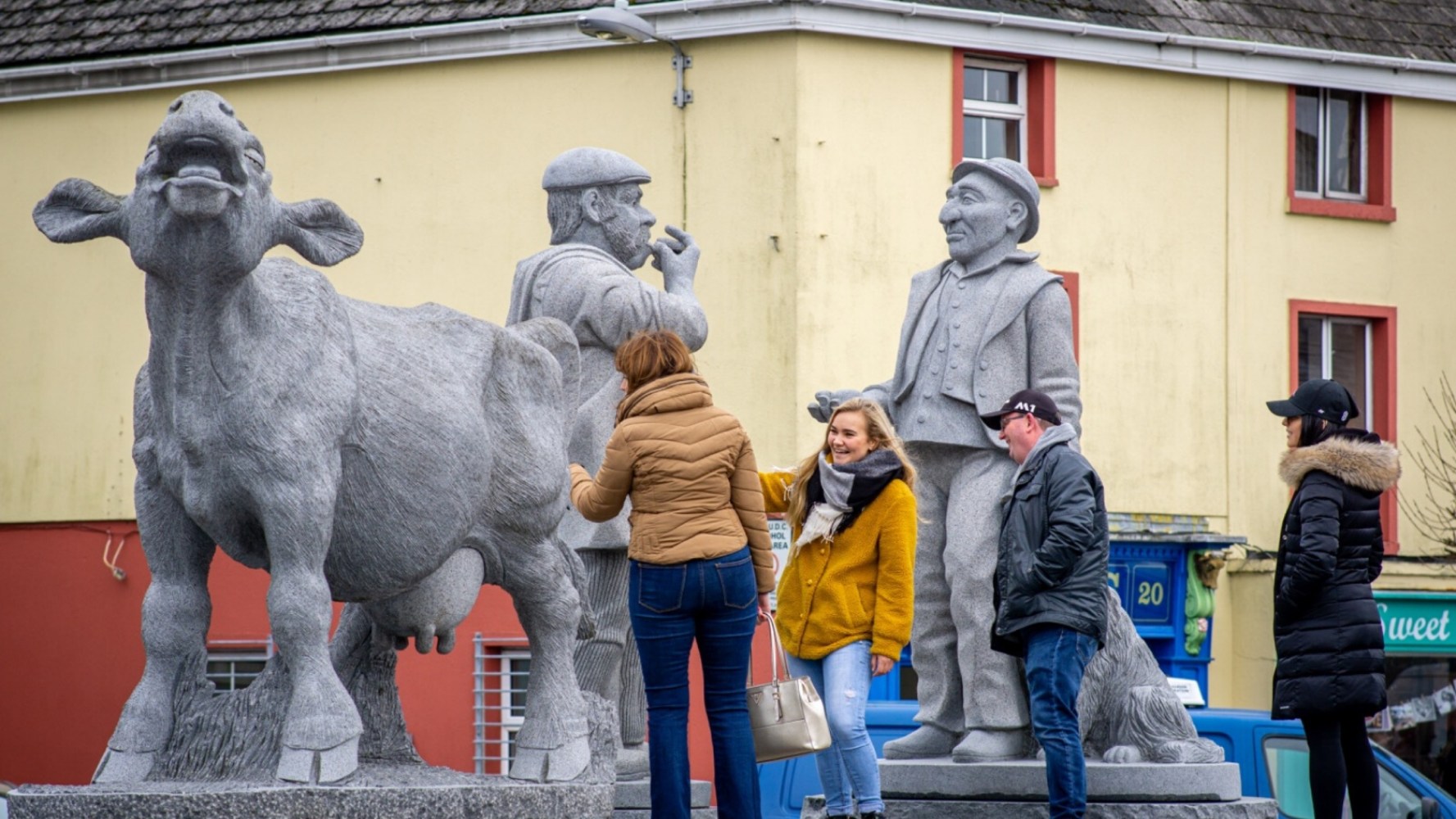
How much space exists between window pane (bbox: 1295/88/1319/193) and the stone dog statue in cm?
1631

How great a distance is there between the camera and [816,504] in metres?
8.40

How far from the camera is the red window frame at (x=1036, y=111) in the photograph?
22.1m

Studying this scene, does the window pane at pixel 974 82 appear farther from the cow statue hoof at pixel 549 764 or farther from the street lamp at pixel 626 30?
the cow statue hoof at pixel 549 764

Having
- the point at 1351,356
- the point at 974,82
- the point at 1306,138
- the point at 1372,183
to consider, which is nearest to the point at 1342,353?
the point at 1351,356

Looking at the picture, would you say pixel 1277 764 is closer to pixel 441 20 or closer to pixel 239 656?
pixel 441 20

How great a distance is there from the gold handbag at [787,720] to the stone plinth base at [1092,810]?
0.81 meters

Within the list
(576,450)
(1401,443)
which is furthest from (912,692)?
(576,450)

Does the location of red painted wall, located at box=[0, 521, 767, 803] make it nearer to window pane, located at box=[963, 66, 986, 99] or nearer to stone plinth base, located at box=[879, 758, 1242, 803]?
window pane, located at box=[963, 66, 986, 99]

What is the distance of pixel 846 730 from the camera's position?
8039 mm

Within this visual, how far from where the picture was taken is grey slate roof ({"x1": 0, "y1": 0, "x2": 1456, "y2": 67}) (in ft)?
73.9

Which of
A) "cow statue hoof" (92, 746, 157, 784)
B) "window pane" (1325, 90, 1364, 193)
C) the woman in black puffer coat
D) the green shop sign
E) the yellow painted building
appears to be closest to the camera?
"cow statue hoof" (92, 746, 157, 784)

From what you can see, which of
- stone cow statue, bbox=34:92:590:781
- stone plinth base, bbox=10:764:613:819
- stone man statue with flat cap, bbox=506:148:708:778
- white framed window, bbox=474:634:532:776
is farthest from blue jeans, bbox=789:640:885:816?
white framed window, bbox=474:634:532:776

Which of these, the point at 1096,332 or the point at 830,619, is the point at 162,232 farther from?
the point at 1096,332

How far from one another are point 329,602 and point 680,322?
8.07 ft
